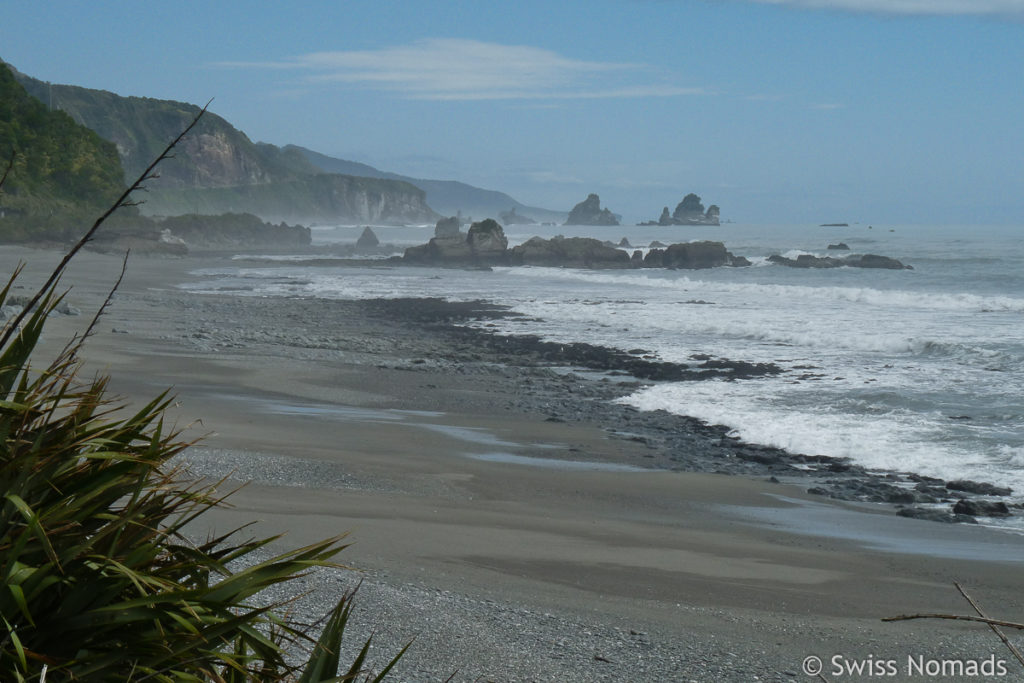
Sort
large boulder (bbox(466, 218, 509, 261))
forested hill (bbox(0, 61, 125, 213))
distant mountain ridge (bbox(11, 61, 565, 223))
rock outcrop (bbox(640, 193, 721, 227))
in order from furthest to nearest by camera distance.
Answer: rock outcrop (bbox(640, 193, 721, 227)) < distant mountain ridge (bbox(11, 61, 565, 223)) < large boulder (bbox(466, 218, 509, 261)) < forested hill (bbox(0, 61, 125, 213))

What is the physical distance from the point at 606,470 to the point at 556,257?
4565cm

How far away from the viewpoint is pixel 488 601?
5625 mm

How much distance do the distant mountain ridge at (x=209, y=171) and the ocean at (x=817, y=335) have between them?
268 feet

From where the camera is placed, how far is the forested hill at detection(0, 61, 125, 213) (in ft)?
160

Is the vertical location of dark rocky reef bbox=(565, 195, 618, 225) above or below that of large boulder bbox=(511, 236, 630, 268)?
above

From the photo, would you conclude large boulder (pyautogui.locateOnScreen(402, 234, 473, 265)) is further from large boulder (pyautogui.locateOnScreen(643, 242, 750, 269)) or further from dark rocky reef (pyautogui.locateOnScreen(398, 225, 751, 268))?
large boulder (pyautogui.locateOnScreen(643, 242, 750, 269))

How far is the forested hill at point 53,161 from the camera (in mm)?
48812

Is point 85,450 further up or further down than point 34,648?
further up

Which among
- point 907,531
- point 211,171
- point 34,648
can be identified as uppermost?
point 211,171

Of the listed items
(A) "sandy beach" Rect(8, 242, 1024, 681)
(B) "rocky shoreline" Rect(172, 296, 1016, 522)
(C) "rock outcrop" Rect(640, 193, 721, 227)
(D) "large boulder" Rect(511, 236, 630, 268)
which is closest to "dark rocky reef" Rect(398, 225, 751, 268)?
(D) "large boulder" Rect(511, 236, 630, 268)

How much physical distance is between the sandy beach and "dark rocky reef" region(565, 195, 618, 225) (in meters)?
171

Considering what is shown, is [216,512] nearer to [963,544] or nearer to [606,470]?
[606,470]

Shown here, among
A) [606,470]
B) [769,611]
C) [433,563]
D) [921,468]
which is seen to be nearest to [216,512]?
[433,563]

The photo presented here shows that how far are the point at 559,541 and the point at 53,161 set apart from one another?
55985mm
